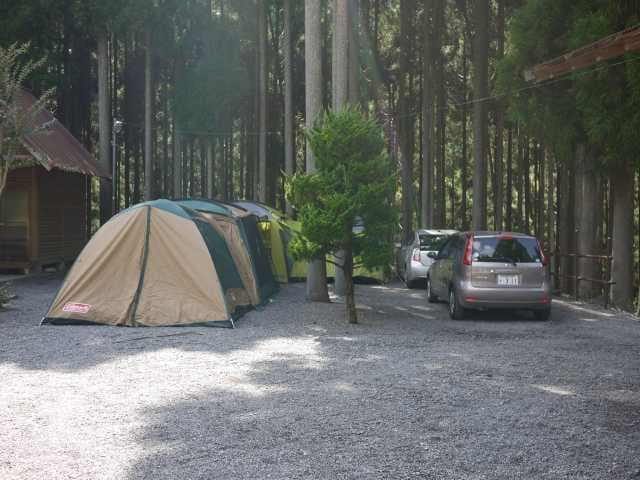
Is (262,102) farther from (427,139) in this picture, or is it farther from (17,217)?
(17,217)

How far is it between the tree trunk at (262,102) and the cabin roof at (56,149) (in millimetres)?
7696

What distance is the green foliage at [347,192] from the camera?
1330 centimetres

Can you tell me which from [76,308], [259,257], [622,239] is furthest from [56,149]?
[622,239]

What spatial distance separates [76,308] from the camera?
12773 mm

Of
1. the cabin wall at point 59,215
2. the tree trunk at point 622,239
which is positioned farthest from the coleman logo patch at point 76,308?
the tree trunk at point 622,239

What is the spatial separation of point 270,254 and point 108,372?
13.8 m

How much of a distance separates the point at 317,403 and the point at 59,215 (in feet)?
62.9

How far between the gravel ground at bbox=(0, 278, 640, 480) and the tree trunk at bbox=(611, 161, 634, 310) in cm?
464

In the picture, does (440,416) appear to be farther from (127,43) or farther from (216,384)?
(127,43)

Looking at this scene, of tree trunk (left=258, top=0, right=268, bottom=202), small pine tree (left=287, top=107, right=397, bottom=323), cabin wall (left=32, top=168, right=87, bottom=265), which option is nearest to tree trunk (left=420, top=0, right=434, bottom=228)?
tree trunk (left=258, top=0, right=268, bottom=202)

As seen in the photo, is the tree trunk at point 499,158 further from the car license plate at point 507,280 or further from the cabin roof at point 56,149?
the car license plate at point 507,280

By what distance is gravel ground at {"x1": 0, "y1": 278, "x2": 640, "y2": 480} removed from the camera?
17.9 feet

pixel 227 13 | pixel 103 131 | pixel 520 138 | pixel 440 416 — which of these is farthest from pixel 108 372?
pixel 227 13

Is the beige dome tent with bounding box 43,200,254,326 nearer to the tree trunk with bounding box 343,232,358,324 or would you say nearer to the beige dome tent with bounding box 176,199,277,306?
the beige dome tent with bounding box 176,199,277,306
